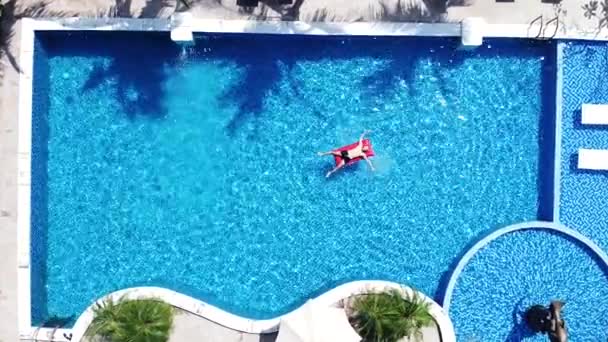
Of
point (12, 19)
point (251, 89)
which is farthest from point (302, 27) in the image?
point (12, 19)

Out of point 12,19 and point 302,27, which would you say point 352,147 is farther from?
point 12,19

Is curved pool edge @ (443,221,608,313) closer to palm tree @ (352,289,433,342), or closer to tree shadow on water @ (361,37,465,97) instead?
palm tree @ (352,289,433,342)

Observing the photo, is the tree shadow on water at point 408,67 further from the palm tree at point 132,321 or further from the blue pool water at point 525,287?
the palm tree at point 132,321

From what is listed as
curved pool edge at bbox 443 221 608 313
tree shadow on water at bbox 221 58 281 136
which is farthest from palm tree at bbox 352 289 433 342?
tree shadow on water at bbox 221 58 281 136

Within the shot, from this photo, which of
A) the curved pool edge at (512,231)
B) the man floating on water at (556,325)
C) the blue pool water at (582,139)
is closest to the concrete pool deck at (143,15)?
the blue pool water at (582,139)

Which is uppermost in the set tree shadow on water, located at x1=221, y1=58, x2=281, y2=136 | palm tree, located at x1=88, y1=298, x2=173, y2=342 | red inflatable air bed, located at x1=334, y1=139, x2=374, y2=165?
tree shadow on water, located at x1=221, y1=58, x2=281, y2=136

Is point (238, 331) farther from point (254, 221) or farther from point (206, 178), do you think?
point (206, 178)
